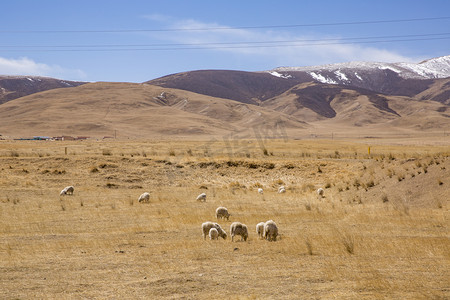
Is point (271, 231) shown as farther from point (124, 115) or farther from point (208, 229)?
point (124, 115)

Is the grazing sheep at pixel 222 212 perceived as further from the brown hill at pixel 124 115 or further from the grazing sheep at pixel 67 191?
the brown hill at pixel 124 115

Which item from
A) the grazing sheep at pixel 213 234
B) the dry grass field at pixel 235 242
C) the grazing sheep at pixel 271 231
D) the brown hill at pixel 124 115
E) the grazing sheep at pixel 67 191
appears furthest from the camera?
the brown hill at pixel 124 115

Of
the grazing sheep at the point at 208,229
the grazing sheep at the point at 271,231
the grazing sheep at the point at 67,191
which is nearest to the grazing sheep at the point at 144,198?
the grazing sheep at the point at 67,191

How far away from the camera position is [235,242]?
1359 cm

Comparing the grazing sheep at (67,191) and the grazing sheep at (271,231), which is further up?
the grazing sheep at (271,231)

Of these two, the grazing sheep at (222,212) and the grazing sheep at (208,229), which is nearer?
the grazing sheep at (208,229)

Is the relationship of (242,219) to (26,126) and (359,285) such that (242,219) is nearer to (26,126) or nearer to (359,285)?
(359,285)

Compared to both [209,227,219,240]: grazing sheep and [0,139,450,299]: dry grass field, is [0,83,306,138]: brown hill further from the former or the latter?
[209,227,219,240]: grazing sheep

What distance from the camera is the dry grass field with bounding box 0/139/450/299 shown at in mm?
9133

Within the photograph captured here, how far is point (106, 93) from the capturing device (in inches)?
Answer: 7224

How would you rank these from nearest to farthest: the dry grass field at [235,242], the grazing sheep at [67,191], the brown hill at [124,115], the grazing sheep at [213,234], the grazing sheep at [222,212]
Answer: the dry grass field at [235,242] < the grazing sheep at [213,234] < the grazing sheep at [222,212] < the grazing sheep at [67,191] < the brown hill at [124,115]

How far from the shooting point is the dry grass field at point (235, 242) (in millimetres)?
9133

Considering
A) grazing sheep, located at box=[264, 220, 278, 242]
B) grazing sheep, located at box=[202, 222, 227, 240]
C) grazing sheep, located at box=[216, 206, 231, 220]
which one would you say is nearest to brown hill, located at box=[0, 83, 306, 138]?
grazing sheep, located at box=[216, 206, 231, 220]

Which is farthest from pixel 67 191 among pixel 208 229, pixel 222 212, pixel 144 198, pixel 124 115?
pixel 124 115
